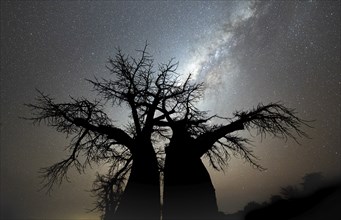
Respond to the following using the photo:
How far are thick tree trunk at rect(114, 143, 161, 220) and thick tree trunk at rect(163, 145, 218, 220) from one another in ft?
0.72

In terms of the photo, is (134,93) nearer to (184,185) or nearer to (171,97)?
(171,97)

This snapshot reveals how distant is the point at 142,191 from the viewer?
5.85m

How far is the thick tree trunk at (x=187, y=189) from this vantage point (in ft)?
18.3

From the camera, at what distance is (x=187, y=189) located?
5.73 meters

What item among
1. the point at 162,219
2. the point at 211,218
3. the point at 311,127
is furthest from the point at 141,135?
the point at 311,127

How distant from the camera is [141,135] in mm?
6402

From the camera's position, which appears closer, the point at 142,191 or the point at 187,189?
the point at 187,189

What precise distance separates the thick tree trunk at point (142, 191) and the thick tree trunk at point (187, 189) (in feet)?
0.72

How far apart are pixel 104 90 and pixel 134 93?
69 cm

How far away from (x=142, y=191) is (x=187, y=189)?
91cm

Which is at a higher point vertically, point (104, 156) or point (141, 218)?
point (104, 156)

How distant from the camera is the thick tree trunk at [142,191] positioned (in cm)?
564

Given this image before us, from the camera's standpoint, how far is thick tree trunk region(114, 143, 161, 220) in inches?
222

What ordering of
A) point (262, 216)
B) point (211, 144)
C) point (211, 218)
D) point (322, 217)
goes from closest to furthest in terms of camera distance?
1. point (322, 217)
2. point (262, 216)
3. point (211, 218)
4. point (211, 144)
